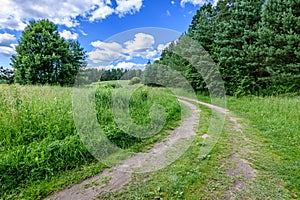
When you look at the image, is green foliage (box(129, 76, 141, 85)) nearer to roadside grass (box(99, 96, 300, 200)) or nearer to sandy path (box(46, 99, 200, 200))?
sandy path (box(46, 99, 200, 200))

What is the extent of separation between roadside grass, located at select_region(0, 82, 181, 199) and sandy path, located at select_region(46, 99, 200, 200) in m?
0.15

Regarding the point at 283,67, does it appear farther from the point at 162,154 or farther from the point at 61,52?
the point at 61,52

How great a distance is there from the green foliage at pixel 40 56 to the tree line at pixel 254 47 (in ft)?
41.1

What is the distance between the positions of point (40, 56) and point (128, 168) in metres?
19.4

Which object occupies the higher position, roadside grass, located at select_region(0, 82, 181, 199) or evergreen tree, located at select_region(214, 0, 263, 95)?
evergreen tree, located at select_region(214, 0, 263, 95)

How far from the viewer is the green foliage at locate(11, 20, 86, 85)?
712 inches

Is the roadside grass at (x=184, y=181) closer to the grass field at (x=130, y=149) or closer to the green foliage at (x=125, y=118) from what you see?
the grass field at (x=130, y=149)

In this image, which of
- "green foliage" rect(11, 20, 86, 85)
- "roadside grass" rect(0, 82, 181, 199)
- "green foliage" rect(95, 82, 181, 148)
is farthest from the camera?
"green foliage" rect(11, 20, 86, 85)

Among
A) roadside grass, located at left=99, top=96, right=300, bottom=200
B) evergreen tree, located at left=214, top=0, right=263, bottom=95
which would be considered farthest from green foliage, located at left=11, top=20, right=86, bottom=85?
roadside grass, located at left=99, top=96, right=300, bottom=200

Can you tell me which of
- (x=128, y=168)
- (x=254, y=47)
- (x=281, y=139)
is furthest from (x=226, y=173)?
(x=254, y=47)

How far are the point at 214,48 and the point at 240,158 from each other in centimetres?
1233

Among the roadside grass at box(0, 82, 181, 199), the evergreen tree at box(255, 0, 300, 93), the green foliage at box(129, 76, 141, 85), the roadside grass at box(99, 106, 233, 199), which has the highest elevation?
the evergreen tree at box(255, 0, 300, 93)

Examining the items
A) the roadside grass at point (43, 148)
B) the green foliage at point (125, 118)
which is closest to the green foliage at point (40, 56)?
the green foliage at point (125, 118)

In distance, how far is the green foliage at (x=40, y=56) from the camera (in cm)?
1808
